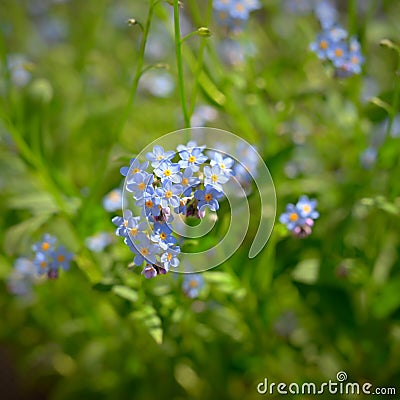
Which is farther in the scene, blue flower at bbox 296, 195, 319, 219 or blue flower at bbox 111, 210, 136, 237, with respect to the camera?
blue flower at bbox 296, 195, 319, 219

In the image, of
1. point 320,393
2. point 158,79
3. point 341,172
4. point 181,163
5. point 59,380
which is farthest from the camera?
point 158,79

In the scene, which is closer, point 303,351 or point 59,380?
point 303,351

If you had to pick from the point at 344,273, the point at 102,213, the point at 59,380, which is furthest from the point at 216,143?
the point at 59,380

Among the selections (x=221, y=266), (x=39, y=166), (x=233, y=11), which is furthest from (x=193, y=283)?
(x=233, y=11)

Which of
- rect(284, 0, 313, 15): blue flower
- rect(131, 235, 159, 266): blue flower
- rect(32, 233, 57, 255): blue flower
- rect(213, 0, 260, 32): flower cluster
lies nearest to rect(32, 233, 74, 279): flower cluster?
rect(32, 233, 57, 255): blue flower

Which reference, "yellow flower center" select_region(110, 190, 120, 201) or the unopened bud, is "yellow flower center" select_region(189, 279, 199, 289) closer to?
"yellow flower center" select_region(110, 190, 120, 201)

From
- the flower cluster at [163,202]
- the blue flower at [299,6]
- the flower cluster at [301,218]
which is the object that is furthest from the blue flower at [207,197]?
the blue flower at [299,6]

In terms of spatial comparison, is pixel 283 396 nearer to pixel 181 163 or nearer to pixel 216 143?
pixel 216 143
